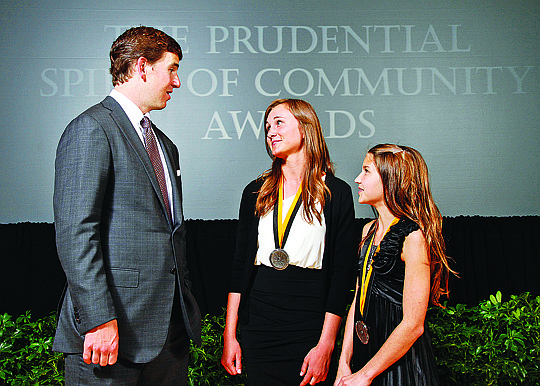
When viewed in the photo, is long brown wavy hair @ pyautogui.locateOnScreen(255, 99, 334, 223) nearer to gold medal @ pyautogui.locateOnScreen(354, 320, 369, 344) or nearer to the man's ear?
gold medal @ pyautogui.locateOnScreen(354, 320, 369, 344)

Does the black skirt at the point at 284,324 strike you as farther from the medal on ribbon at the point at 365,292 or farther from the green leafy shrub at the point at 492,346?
the green leafy shrub at the point at 492,346

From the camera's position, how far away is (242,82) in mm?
4148

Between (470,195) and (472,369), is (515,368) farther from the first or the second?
(470,195)

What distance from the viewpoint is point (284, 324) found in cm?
187

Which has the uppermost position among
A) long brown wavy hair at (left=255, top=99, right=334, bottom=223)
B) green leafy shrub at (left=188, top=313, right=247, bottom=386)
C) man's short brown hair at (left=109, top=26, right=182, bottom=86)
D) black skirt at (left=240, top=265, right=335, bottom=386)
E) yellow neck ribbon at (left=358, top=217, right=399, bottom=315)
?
man's short brown hair at (left=109, top=26, right=182, bottom=86)

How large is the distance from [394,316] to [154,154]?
3.04 feet

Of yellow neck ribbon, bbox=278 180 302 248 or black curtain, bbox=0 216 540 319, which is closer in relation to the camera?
yellow neck ribbon, bbox=278 180 302 248

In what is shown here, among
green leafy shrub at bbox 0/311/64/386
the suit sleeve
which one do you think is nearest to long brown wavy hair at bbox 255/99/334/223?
the suit sleeve

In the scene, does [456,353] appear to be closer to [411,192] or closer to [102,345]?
[411,192]

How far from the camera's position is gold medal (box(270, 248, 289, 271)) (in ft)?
6.21

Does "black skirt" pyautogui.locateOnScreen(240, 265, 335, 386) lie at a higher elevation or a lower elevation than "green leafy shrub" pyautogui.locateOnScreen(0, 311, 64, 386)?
higher

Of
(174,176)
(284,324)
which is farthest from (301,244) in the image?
(174,176)

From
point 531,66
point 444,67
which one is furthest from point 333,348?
point 531,66

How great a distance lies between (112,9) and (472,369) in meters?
3.70
